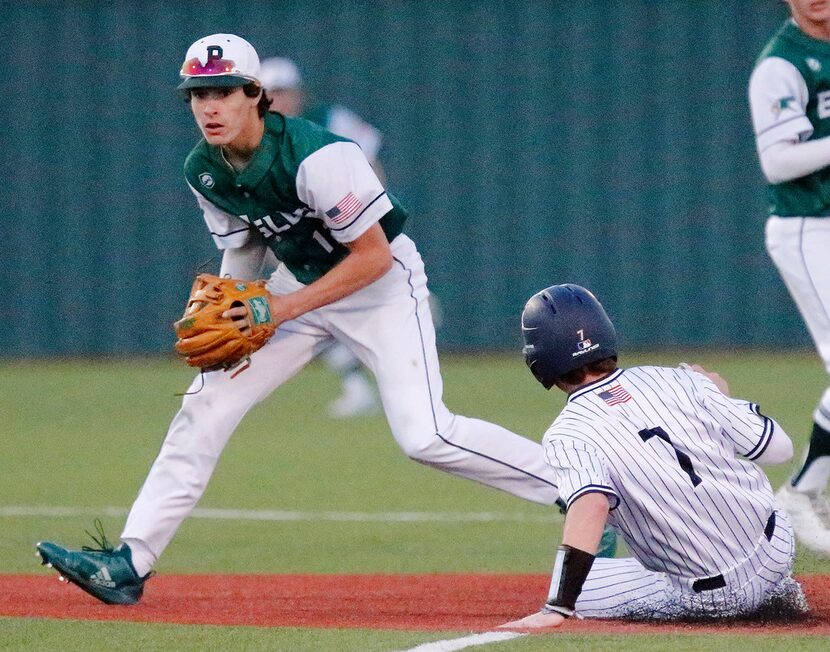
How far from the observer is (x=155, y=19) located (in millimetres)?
15312

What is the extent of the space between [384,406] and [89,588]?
119 cm

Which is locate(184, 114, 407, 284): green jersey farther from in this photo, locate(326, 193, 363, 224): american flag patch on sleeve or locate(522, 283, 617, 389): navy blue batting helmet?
locate(522, 283, 617, 389): navy blue batting helmet

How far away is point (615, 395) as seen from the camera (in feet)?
15.5

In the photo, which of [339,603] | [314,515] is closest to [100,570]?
[339,603]

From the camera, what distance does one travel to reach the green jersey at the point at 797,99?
6.15m

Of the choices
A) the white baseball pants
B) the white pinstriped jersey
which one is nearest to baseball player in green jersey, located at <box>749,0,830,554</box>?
Result: the white baseball pants

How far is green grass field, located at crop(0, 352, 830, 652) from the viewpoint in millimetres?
4750

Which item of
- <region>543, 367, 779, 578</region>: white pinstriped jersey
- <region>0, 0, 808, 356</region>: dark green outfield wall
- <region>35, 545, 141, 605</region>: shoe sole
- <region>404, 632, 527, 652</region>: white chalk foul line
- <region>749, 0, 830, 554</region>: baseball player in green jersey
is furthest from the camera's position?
<region>0, 0, 808, 356</region>: dark green outfield wall

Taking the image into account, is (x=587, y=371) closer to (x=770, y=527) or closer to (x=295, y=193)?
(x=770, y=527)

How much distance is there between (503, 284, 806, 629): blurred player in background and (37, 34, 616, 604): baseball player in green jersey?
838 millimetres

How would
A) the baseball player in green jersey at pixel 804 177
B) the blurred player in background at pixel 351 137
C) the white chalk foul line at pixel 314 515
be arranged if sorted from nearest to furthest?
the baseball player in green jersey at pixel 804 177 < the white chalk foul line at pixel 314 515 < the blurred player in background at pixel 351 137

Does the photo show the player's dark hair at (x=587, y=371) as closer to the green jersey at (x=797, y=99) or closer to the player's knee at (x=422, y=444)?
the player's knee at (x=422, y=444)

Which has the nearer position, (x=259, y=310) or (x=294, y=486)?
(x=259, y=310)

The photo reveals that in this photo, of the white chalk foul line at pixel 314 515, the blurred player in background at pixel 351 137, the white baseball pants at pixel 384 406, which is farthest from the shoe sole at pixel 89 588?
the blurred player in background at pixel 351 137
